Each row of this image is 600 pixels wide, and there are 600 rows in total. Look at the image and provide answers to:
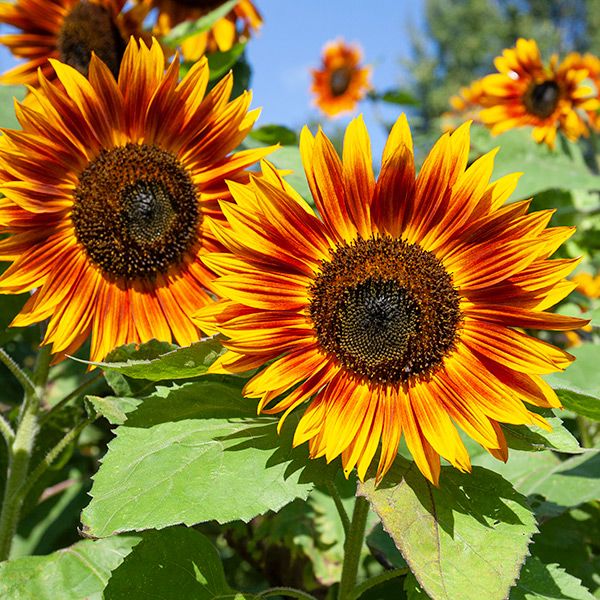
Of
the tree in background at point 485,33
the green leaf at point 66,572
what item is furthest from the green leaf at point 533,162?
the tree in background at point 485,33

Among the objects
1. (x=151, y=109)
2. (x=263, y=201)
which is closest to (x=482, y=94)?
(x=151, y=109)

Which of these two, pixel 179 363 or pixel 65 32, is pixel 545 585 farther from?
pixel 65 32

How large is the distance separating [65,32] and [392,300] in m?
1.21

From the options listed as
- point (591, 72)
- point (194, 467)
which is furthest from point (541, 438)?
point (591, 72)

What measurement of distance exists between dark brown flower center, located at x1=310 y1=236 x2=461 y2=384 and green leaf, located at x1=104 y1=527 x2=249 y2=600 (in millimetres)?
331

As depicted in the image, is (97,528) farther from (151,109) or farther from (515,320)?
(151,109)

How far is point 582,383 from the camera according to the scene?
4.65 ft

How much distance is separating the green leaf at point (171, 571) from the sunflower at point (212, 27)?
51.9 inches

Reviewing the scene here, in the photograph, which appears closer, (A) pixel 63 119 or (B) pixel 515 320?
(B) pixel 515 320

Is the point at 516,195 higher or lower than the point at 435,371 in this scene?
higher

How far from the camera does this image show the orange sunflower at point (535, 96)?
2.76 meters

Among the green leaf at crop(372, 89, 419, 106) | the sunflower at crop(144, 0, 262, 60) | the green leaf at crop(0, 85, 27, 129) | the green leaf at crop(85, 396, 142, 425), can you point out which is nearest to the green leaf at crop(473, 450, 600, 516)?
the green leaf at crop(85, 396, 142, 425)

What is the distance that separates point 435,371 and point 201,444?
31 centimetres

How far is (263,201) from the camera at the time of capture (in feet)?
3.43
